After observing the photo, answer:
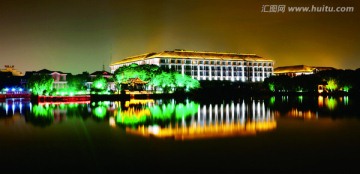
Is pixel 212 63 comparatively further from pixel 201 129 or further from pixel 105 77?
pixel 201 129

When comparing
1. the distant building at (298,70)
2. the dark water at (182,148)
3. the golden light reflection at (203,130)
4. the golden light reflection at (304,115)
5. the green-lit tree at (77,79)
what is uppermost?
the distant building at (298,70)

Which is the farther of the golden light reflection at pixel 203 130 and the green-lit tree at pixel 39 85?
the green-lit tree at pixel 39 85

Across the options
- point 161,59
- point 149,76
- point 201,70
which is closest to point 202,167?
point 149,76

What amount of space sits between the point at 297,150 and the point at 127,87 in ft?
189

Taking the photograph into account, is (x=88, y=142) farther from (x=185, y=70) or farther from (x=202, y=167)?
(x=185, y=70)

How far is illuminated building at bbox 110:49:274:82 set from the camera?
113125 millimetres

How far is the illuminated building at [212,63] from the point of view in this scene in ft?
371

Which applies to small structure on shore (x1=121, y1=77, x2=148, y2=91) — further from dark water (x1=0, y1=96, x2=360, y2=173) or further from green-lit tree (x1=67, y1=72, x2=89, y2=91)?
dark water (x1=0, y1=96, x2=360, y2=173)

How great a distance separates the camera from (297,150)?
49.9 ft

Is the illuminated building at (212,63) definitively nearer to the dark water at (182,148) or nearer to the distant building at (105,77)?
the distant building at (105,77)

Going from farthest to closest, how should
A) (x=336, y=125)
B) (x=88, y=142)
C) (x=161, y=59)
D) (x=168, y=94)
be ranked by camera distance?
1. (x=161, y=59)
2. (x=168, y=94)
3. (x=336, y=125)
4. (x=88, y=142)

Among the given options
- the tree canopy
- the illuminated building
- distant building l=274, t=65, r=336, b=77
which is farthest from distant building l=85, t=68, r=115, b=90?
distant building l=274, t=65, r=336, b=77

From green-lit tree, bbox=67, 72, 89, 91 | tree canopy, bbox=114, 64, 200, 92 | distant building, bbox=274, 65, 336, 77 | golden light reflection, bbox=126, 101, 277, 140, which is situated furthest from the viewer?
distant building, bbox=274, 65, 336, 77

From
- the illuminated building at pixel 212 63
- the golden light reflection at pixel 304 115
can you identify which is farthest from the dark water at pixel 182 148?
the illuminated building at pixel 212 63
